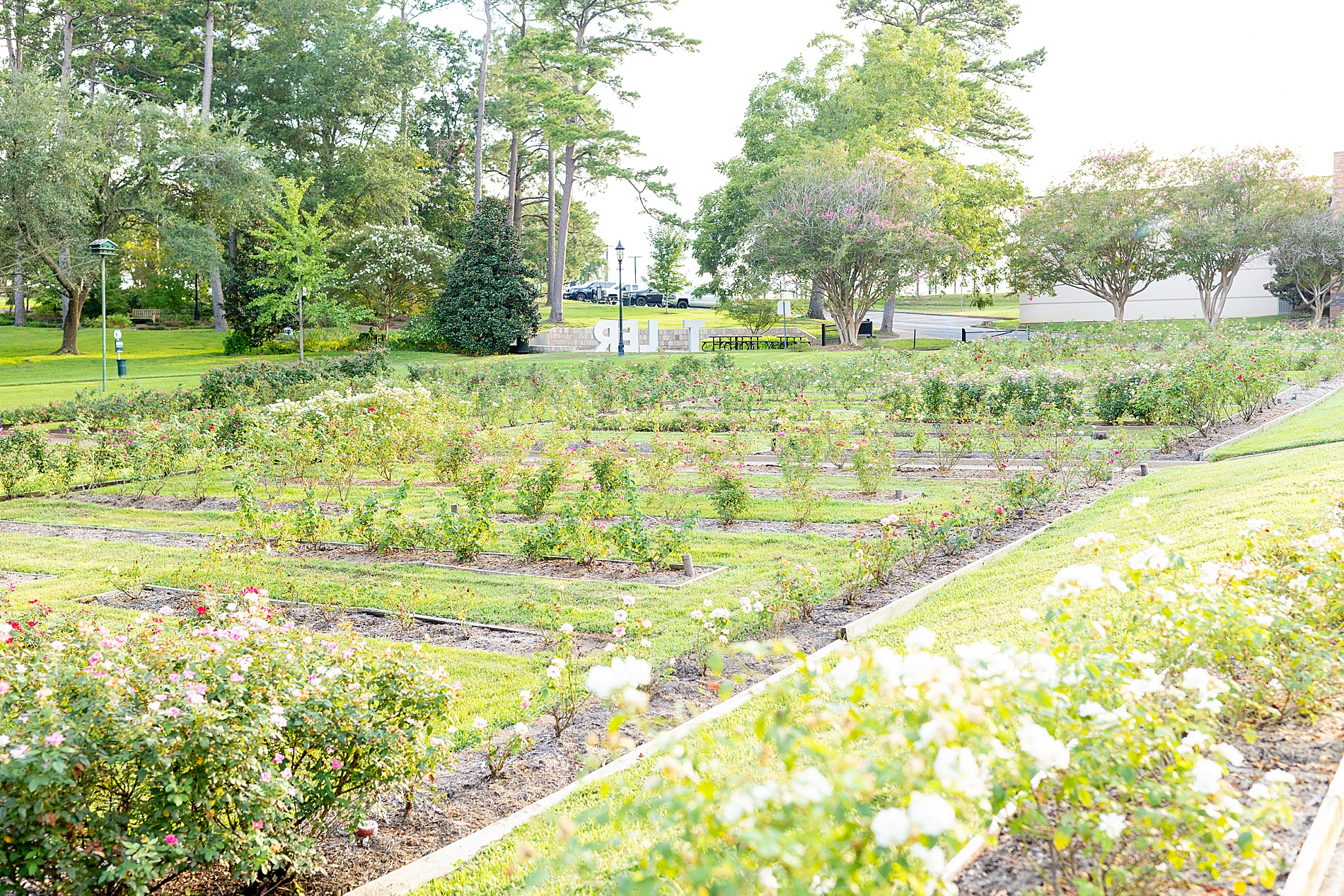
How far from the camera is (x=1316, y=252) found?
98.2 feet

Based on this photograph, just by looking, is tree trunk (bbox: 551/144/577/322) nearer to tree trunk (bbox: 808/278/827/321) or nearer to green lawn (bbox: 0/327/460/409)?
green lawn (bbox: 0/327/460/409)

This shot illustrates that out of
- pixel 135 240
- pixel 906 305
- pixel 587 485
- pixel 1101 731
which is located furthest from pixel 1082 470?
pixel 906 305

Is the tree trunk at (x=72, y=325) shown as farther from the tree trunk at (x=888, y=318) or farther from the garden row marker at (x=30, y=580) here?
the tree trunk at (x=888, y=318)

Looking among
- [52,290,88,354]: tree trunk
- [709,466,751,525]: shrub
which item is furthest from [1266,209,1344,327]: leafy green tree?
[52,290,88,354]: tree trunk

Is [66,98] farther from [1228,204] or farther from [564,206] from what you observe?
[1228,204]

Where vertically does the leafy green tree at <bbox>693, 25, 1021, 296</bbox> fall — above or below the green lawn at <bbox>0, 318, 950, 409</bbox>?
above

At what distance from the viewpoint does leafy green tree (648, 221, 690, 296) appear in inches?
1928

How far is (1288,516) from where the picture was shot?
5.51 meters

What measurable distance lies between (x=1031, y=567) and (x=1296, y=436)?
239 inches

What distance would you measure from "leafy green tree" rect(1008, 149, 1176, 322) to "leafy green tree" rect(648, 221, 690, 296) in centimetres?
1894

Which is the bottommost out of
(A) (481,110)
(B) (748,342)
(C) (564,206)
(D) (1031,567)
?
(D) (1031,567)

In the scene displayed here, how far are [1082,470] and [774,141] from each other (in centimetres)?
2989

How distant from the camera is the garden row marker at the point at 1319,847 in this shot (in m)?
2.33

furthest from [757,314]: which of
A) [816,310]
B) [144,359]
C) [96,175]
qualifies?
[96,175]
